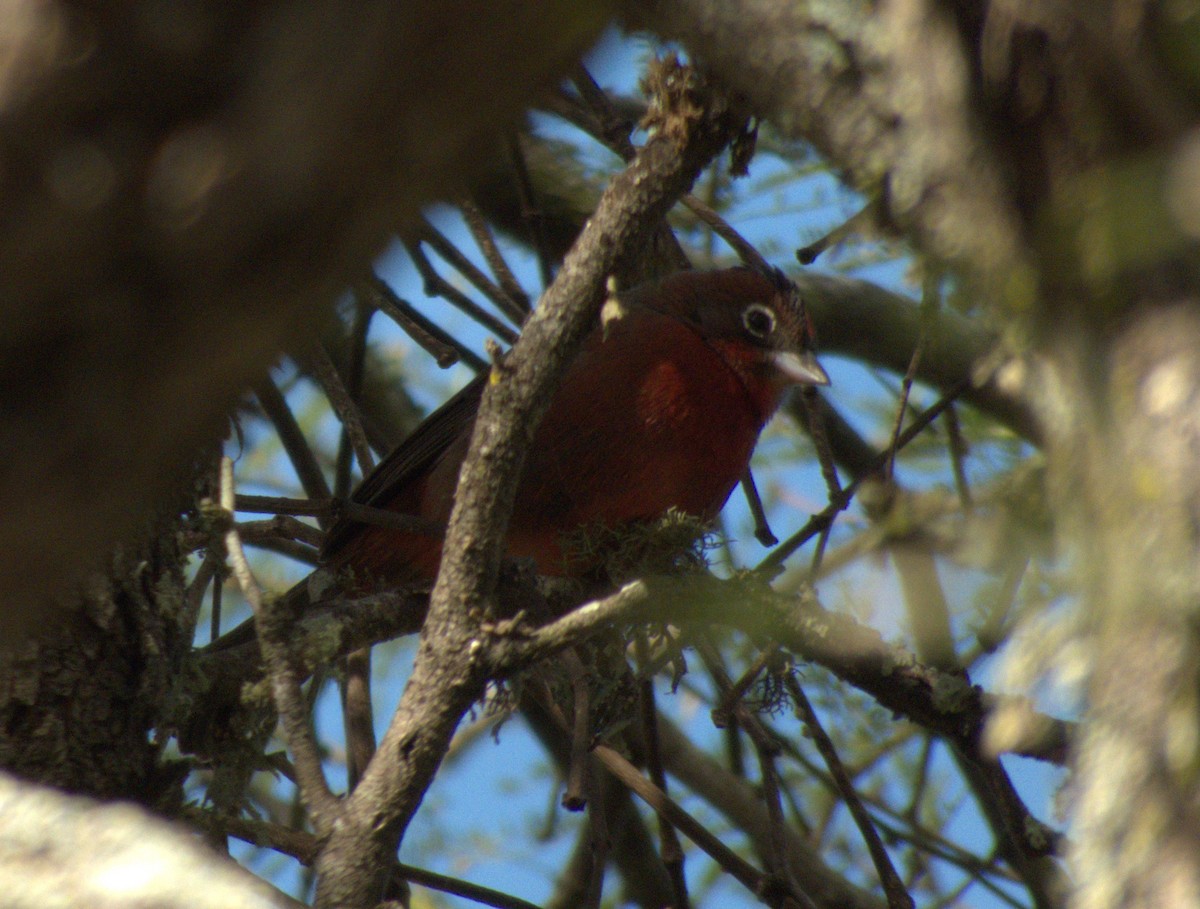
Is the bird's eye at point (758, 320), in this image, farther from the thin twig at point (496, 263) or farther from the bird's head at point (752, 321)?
the thin twig at point (496, 263)

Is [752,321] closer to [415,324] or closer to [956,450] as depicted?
[956,450]

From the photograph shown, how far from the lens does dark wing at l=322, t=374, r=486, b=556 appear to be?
493cm

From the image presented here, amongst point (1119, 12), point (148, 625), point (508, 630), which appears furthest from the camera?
point (148, 625)

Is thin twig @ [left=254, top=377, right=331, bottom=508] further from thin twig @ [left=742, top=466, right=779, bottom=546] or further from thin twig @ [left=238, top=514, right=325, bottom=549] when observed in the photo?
thin twig @ [left=742, top=466, right=779, bottom=546]

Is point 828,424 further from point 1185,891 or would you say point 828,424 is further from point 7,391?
point 7,391

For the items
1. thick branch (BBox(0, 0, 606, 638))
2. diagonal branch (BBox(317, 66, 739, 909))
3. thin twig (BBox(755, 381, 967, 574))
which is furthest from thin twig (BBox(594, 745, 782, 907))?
thick branch (BBox(0, 0, 606, 638))

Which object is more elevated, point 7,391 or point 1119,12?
point 1119,12

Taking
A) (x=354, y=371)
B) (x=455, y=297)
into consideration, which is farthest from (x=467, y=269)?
(x=354, y=371)

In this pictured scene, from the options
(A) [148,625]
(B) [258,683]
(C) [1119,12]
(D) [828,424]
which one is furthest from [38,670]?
(D) [828,424]

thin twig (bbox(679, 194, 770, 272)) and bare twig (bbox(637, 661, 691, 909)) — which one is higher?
thin twig (bbox(679, 194, 770, 272))

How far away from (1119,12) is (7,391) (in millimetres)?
986

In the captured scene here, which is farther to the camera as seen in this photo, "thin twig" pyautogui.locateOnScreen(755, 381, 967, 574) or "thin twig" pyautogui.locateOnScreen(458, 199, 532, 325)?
"thin twig" pyautogui.locateOnScreen(458, 199, 532, 325)

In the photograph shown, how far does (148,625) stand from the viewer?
311cm

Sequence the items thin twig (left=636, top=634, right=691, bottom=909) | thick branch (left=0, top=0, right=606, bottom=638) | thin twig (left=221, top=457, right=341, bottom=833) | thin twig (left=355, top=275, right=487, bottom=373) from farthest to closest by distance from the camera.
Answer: thin twig (left=355, top=275, right=487, bottom=373), thin twig (left=636, top=634, right=691, bottom=909), thin twig (left=221, top=457, right=341, bottom=833), thick branch (left=0, top=0, right=606, bottom=638)
